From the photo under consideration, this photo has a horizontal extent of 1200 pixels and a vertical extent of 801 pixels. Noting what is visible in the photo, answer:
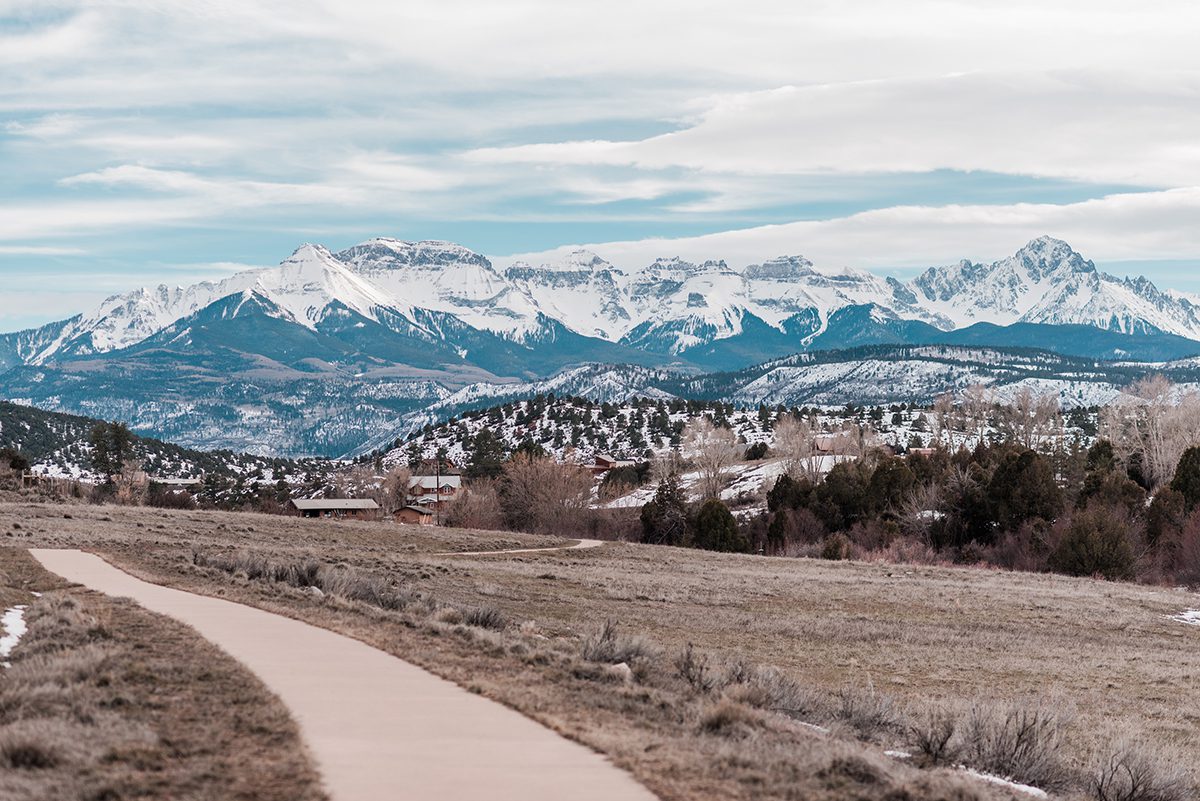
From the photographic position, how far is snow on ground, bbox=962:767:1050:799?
1330 centimetres

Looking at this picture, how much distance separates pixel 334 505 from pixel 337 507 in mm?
595

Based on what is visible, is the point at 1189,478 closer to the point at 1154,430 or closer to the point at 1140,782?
the point at 1154,430

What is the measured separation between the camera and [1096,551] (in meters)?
59.9

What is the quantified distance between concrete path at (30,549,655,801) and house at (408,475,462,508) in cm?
11158

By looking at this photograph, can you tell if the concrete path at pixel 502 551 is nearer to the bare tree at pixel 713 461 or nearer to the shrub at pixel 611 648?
the shrub at pixel 611 648

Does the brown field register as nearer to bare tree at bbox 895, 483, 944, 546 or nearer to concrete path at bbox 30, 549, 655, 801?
concrete path at bbox 30, 549, 655, 801

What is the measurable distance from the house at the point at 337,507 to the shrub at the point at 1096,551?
7407 centimetres

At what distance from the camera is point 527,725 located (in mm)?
12586

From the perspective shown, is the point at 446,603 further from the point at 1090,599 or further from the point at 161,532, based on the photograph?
the point at 1090,599

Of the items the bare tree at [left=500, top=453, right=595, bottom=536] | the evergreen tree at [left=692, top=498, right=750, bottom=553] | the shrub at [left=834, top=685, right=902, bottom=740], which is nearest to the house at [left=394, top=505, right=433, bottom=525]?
the bare tree at [left=500, top=453, right=595, bottom=536]

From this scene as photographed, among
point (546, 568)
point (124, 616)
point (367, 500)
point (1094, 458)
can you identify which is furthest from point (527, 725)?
point (367, 500)

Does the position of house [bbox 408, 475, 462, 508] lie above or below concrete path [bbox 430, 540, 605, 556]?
below

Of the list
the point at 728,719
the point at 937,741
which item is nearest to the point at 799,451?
the point at 937,741

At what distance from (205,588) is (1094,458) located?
84.6m
